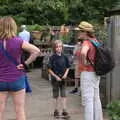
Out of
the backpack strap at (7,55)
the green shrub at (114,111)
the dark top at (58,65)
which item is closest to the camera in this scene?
the green shrub at (114,111)

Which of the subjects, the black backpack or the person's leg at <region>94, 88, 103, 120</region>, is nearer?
the black backpack

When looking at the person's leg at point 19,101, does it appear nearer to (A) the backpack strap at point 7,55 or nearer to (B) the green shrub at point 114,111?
(A) the backpack strap at point 7,55

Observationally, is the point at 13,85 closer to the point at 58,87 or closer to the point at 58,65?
the point at 58,65

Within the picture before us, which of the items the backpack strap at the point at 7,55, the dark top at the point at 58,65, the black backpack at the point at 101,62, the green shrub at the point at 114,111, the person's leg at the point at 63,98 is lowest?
the person's leg at the point at 63,98

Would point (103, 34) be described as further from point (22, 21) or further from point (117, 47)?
point (22, 21)

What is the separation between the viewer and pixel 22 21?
25.7 m

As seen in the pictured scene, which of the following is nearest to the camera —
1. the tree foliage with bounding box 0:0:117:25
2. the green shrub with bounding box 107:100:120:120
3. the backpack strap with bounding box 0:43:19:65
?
the green shrub with bounding box 107:100:120:120

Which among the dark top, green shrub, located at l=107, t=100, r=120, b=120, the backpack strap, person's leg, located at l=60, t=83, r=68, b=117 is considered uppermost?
the backpack strap

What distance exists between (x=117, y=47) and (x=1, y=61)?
344 cm

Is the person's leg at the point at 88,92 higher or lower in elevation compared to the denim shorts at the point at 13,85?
lower

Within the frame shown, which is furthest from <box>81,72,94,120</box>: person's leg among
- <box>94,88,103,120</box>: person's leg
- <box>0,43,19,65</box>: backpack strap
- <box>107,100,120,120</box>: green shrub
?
<box>0,43,19,65</box>: backpack strap

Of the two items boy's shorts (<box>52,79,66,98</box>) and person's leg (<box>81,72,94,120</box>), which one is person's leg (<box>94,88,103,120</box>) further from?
boy's shorts (<box>52,79,66,98</box>)

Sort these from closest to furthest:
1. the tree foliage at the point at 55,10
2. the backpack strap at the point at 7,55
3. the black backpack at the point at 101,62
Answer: the backpack strap at the point at 7,55, the black backpack at the point at 101,62, the tree foliage at the point at 55,10

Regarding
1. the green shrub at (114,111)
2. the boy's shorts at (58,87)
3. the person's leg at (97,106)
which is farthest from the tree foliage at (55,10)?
the green shrub at (114,111)
